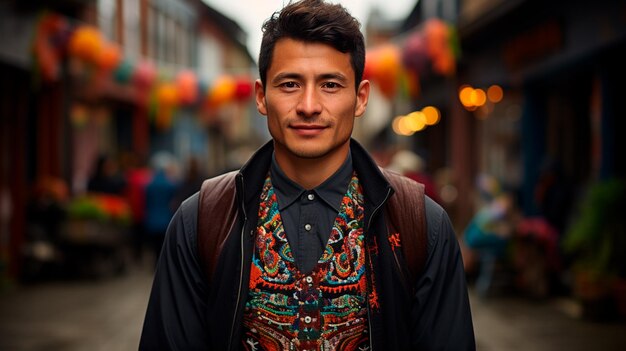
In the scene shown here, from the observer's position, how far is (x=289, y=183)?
8.80 ft

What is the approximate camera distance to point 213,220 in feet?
8.66

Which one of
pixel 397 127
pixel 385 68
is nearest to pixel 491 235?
pixel 385 68

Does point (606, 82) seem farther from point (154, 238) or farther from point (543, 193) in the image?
point (154, 238)

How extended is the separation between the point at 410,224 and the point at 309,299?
→ 15.2 inches

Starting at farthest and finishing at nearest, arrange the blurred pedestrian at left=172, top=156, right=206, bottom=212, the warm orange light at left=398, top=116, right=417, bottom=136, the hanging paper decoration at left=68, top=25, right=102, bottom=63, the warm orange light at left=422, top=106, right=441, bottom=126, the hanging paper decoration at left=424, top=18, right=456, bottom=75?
the warm orange light at left=398, top=116, right=417, bottom=136 < the warm orange light at left=422, top=106, right=441, bottom=126 < the hanging paper decoration at left=68, top=25, right=102, bottom=63 < the hanging paper decoration at left=424, top=18, right=456, bottom=75 < the blurred pedestrian at left=172, top=156, right=206, bottom=212

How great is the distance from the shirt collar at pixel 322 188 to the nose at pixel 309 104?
9.3 inches

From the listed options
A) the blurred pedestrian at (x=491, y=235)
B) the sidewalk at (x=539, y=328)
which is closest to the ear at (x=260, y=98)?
the sidewalk at (x=539, y=328)

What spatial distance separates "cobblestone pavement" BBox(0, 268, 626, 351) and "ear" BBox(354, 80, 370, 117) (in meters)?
5.45

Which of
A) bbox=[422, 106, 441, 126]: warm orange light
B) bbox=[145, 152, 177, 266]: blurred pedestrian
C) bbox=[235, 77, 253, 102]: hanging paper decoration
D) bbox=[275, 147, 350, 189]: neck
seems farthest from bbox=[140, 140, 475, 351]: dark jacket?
bbox=[422, 106, 441, 126]: warm orange light

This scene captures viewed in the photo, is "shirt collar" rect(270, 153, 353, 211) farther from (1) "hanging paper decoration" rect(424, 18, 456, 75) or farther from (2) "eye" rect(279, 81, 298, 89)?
(1) "hanging paper decoration" rect(424, 18, 456, 75)

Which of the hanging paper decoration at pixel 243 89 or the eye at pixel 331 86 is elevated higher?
the hanging paper decoration at pixel 243 89

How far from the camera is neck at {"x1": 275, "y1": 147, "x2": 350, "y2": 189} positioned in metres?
2.67

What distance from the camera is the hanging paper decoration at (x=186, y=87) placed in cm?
1541

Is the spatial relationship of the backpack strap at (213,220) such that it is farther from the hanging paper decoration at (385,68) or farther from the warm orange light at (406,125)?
the warm orange light at (406,125)
